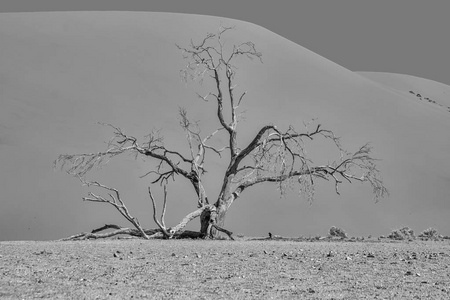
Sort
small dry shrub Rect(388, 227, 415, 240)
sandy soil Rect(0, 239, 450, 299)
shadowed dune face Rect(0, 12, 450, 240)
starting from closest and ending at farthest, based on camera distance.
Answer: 1. sandy soil Rect(0, 239, 450, 299)
2. small dry shrub Rect(388, 227, 415, 240)
3. shadowed dune face Rect(0, 12, 450, 240)

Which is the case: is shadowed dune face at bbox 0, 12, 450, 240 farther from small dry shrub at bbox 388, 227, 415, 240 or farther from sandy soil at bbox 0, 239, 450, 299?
sandy soil at bbox 0, 239, 450, 299

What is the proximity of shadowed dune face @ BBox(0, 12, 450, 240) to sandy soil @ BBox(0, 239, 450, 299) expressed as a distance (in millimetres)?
12867

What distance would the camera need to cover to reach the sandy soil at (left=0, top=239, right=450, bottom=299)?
301 inches

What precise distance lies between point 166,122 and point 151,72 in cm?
729

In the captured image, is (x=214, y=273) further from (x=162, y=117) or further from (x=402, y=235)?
(x=162, y=117)

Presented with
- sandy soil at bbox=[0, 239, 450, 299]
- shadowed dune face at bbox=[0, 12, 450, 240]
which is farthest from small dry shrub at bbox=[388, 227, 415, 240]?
sandy soil at bbox=[0, 239, 450, 299]

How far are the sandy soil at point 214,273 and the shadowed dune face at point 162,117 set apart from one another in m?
12.9

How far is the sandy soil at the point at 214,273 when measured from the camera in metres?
7.65

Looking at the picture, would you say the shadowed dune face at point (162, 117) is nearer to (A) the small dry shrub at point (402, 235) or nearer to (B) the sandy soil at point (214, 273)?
(A) the small dry shrub at point (402, 235)

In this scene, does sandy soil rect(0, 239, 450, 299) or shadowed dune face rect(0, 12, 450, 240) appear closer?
sandy soil rect(0, 239, 450, 299)

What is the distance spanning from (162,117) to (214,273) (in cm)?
2662

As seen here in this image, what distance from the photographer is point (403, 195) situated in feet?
104

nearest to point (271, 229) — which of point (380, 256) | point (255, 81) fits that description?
point (380, 256)

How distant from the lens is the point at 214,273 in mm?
9055
